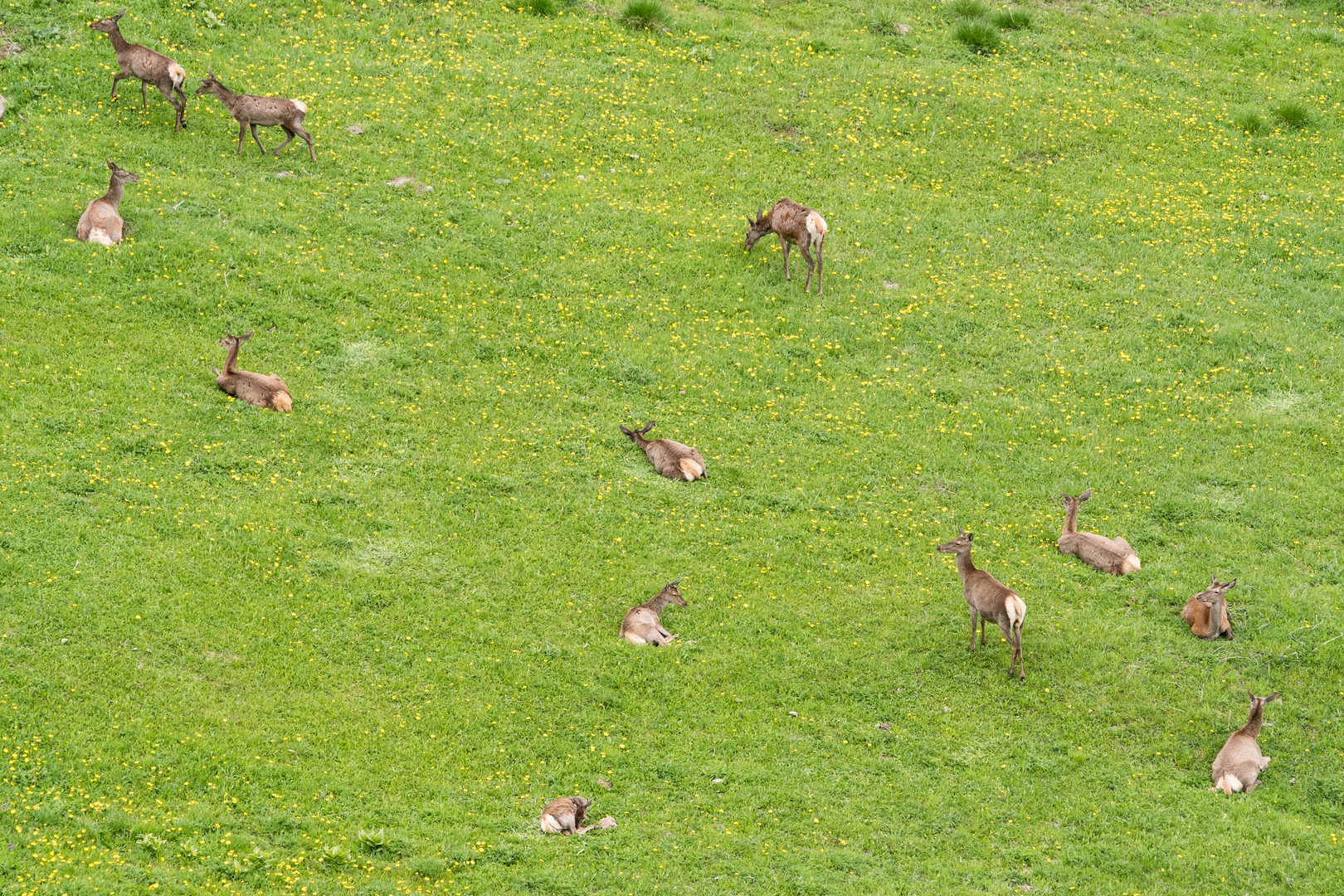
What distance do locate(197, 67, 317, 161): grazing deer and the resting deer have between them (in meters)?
16.4

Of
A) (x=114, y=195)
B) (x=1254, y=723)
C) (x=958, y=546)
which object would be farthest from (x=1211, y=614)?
Result: (x=114, y=195)

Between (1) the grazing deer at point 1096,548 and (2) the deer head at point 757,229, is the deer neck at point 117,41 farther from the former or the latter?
(1) the grazing deer at point 1096,548

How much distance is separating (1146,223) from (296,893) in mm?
21997

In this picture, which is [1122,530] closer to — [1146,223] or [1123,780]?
[1123,780]

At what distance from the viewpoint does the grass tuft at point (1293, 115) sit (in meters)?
30.2

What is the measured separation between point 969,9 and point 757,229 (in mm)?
13002

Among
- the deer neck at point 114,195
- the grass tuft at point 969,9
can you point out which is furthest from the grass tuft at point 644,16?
the deer neck at point 114,195

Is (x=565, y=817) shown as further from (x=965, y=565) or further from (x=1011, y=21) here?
(x=1011, y=21)

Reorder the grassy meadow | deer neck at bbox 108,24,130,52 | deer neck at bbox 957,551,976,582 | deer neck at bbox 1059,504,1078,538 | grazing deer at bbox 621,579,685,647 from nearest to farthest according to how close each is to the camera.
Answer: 1. the grassy meadow
2. grazing deer at bbox 621,579,685,647
3. deer neck at bbox 957,551,976,582
4. deer neck at bbox 1059,504,1078,538
5. deer neck at bbox 108,24,130,52

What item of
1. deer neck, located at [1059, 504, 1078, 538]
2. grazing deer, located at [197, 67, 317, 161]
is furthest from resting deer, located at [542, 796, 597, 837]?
grazing deer, located at [197, 67, 317, 161]

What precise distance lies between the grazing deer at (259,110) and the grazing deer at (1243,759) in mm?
19207

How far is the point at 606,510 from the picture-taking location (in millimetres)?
18375

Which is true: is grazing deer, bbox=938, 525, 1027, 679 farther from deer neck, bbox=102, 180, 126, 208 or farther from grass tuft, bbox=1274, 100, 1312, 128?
grass tuft, bbox=1274, 100, 1312, 128

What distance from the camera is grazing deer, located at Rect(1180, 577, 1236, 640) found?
16453mm
